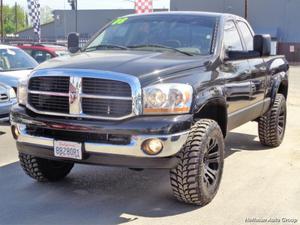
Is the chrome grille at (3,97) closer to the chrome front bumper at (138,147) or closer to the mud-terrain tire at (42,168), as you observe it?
the mud-terrain tire at (42,168)

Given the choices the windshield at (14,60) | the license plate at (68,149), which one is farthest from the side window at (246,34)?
the windshield at (14,60)

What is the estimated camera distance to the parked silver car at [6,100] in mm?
8398

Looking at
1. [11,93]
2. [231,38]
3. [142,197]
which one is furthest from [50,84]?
[11,93]

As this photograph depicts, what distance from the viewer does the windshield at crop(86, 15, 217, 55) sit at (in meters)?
5.55

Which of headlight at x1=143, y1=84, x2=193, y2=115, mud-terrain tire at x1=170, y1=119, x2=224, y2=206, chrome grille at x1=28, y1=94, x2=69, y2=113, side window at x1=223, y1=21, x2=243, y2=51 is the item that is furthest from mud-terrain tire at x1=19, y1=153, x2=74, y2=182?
side window at x1=223, y1=21, x2=243, y2=51

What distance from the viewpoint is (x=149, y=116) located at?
4348 millimetres

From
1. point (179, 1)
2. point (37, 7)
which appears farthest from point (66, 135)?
point (179, 1)

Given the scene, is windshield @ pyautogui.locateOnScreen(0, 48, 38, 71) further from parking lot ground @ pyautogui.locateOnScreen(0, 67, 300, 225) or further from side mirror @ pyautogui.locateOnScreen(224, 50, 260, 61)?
side mirror @ pyautogui.locateOnScreen(224, 50, 260, 61)

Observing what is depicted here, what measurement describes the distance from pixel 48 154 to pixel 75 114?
0.47m

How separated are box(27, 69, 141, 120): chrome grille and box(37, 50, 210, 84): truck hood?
10cm

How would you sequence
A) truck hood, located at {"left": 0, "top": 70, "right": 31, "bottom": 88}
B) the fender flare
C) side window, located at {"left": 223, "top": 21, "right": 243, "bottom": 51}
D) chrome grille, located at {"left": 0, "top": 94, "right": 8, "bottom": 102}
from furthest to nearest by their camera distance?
truck hood, located at {"left": 0, "top": 70, "right": 31, "bottom": 88} < chrome grille, located at {"left": 0, "top": 94, "right": 8, "bottom": 102} < the fender flare < side window, located at {"left": 223, "top": 21, "right": 243, "bottom": 51}

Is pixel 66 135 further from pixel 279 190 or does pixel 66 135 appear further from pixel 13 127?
pixel 279 190

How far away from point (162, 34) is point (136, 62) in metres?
1.14

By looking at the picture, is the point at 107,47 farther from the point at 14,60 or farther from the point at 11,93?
the point at 14,60
